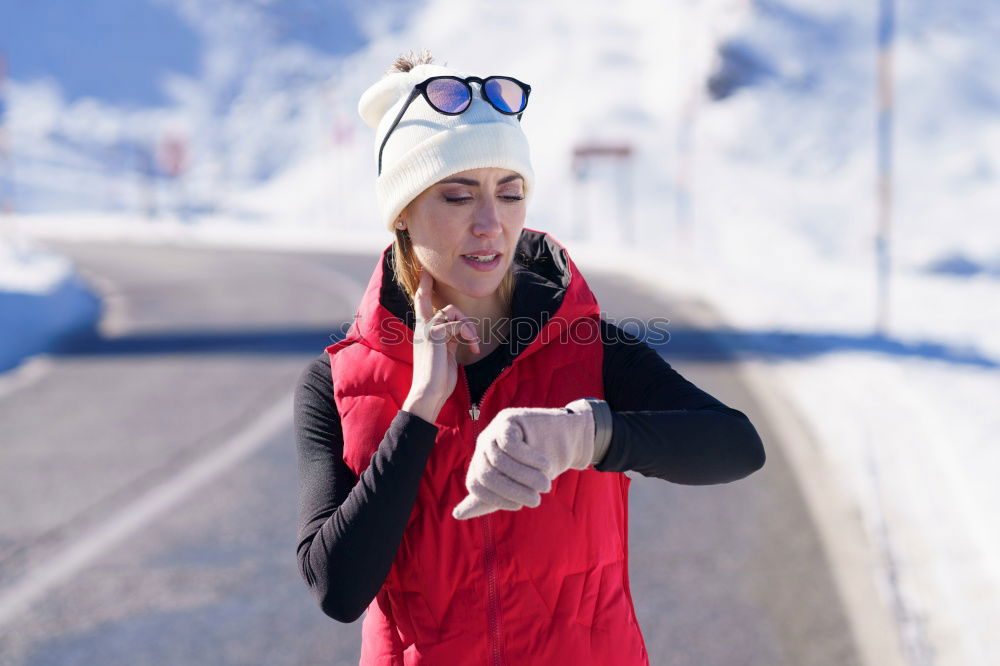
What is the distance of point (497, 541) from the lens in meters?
1.92

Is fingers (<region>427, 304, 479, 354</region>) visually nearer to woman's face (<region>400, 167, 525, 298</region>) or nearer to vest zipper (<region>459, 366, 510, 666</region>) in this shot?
woman's face (<region>400, 167, 525, 298</region>)

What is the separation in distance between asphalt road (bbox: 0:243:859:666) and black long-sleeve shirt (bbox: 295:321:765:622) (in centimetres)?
76

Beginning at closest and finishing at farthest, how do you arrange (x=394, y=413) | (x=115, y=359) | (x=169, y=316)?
1. (x=394, y=413)
2. (x=115, y=359)
3. (x=169, y=316)

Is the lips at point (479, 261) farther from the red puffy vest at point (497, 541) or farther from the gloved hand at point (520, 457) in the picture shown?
the gloved hand at point (520, 457)

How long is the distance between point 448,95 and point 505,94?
0.48 feet

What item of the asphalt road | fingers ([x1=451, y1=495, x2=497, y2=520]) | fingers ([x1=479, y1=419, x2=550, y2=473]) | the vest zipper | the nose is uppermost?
the nose

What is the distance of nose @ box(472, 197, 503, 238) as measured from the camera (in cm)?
201

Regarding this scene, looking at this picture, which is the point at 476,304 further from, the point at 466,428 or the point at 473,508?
the point at 473,508

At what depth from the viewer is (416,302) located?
6.56 feet

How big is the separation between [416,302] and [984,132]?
135 ft

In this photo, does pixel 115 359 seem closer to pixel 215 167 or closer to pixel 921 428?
pixel 921 428

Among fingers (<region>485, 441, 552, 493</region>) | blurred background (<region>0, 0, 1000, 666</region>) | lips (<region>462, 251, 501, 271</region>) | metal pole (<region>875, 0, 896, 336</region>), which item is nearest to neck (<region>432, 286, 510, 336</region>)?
lips (<region>462, 251, 501, 271</region>)

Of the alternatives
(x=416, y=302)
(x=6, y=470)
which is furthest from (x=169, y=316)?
(x=416, y=302)

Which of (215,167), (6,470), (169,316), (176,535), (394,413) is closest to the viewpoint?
(394,413)
